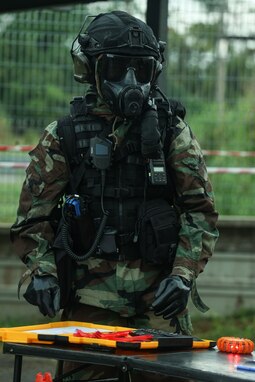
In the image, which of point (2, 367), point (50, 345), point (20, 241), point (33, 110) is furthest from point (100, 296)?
point (33, 110)

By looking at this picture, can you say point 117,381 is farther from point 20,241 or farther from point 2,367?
point 2,367

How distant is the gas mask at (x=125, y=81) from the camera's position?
472 cm

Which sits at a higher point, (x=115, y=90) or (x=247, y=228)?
(x=115, y=90)

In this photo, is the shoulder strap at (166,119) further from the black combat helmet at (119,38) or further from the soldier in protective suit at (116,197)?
the black combat helmet at (119,38)

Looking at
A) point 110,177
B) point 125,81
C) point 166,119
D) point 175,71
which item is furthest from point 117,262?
point 175,71

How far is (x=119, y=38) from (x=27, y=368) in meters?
2.96

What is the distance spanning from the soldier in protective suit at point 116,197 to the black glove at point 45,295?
1 centimetres

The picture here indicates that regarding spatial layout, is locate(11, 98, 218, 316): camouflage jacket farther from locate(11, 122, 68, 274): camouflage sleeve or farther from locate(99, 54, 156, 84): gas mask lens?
locate(99, 54, 156, 84): gas mask lens

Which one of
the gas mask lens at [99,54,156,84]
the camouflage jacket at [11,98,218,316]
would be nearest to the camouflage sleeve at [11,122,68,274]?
the camouflage jacket at [11,98,218,316]

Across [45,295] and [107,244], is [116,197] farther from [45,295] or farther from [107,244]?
[45,295]

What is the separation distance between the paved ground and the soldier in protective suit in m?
1.83

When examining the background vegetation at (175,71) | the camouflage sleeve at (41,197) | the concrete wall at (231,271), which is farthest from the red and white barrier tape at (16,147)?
the camouflage sleeve at (41,197)

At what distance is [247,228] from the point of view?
945 cm

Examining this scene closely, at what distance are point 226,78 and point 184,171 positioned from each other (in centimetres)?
481
